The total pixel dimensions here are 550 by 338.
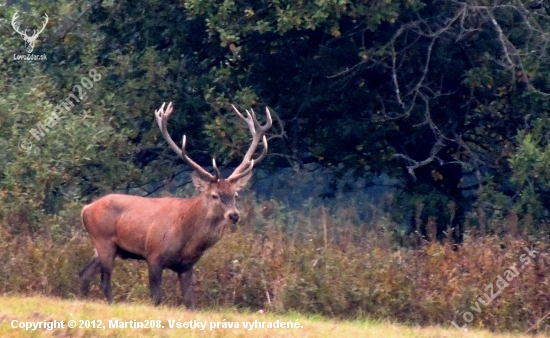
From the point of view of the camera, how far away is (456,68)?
15.6m

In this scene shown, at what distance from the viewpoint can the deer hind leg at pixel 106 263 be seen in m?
11.6

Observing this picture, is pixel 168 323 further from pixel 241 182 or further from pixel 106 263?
pixel 241 182

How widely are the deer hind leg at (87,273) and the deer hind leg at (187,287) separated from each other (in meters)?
1.06

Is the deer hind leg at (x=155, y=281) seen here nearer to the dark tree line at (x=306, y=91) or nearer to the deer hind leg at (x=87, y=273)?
the deer hind leg at (x=87, y=273)

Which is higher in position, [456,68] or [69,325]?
[456,68]

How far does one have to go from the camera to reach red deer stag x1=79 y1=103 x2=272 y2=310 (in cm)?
1141

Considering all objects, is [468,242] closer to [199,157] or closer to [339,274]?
[339,274]

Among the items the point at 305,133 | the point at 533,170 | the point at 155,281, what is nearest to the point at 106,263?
the point at 155,281

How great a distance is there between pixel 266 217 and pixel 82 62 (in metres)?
5.08

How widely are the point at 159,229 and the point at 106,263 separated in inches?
29.0

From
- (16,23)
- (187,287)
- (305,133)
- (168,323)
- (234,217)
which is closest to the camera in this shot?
(168,323)

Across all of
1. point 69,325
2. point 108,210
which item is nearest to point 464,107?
point 108,210

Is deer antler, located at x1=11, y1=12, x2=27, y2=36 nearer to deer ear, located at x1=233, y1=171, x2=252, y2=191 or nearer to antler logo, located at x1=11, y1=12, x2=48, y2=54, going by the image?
antler logo, located at x1=11, y1=12, x2=48, y2=54

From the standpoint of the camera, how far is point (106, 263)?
38.1 feet
